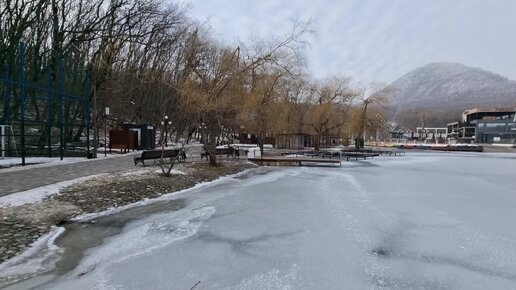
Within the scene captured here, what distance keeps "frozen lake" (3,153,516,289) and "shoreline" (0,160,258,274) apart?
55cm

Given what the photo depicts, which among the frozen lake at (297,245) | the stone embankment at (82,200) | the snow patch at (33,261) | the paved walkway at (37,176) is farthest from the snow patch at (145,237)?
the paved walkway at (37,176)

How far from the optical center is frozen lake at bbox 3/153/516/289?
5508 millimetres

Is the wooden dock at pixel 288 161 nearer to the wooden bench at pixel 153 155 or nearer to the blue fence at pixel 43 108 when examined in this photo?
the wooden bench at pixel 153 155

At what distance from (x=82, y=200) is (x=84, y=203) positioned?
0.21 m

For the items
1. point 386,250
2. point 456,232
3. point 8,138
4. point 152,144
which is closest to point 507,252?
point 456,232

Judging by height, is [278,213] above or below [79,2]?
below

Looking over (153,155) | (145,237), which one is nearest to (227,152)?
(153,155)

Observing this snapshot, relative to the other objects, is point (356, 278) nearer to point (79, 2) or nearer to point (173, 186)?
point (173, 186)

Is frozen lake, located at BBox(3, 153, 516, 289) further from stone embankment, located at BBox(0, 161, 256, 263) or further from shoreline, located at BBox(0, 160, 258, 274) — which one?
stone embankment, located at BBox(0, 161, 256, 263)

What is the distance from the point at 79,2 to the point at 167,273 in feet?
90.9

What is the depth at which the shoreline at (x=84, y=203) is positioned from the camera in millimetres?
6997

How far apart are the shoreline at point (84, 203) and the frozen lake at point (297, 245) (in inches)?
21.7

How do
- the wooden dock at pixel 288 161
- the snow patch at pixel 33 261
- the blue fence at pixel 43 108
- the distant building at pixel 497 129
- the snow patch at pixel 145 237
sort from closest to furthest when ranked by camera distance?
the snow patch at pixel 33 261
the snow patch at pixel 145 237
the blue fence at pixel 43 108
the wooden dock at pixel 288 161
the distant building at pixel 497 129

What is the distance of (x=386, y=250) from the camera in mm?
6953
